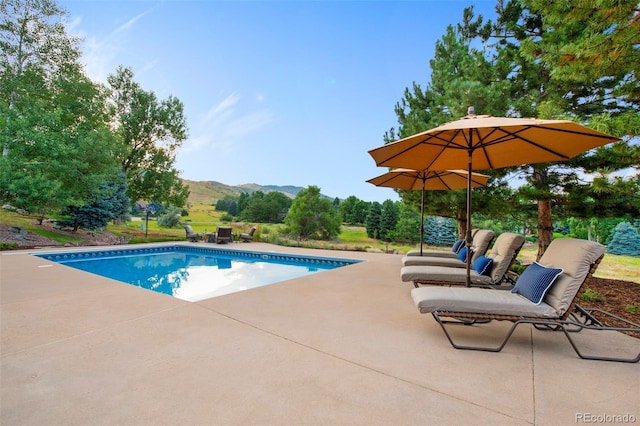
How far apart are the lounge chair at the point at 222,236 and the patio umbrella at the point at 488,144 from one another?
10148mm

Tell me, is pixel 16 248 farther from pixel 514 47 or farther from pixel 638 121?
pixel 514 47

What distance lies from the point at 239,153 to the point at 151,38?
9.35 meters

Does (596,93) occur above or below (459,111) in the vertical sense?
above

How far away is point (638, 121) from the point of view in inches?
126

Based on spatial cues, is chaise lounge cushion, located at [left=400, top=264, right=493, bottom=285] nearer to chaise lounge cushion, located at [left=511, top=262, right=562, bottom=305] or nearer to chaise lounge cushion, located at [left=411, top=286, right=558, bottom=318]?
chaise lounge cushion, located at [left=511, top=262, right=562, bottom=305]

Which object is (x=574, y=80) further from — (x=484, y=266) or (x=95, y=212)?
(x=95, y=212)

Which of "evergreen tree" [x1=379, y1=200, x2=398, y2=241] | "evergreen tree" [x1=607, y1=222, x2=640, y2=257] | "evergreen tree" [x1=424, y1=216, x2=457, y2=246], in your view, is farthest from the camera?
"evergreen tree" [x1=379, y1=200, x2=398, y2=241]

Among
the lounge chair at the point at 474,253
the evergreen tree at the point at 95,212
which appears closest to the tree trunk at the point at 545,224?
the lounge chair at the point at 474,253

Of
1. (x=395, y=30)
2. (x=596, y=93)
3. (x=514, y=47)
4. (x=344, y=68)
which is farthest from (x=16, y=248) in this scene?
(x=596, y=93)

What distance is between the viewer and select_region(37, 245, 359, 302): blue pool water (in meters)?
7.01

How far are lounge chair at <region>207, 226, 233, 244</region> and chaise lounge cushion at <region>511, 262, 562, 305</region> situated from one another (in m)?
11.7

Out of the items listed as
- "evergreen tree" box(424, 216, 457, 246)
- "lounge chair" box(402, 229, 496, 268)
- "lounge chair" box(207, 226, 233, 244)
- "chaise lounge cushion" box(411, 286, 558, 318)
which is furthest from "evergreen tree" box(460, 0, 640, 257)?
"evergreen tree" box(424, 216, 457, 246)

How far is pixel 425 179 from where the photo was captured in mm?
6680

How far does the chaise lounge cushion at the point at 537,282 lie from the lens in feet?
9.12
